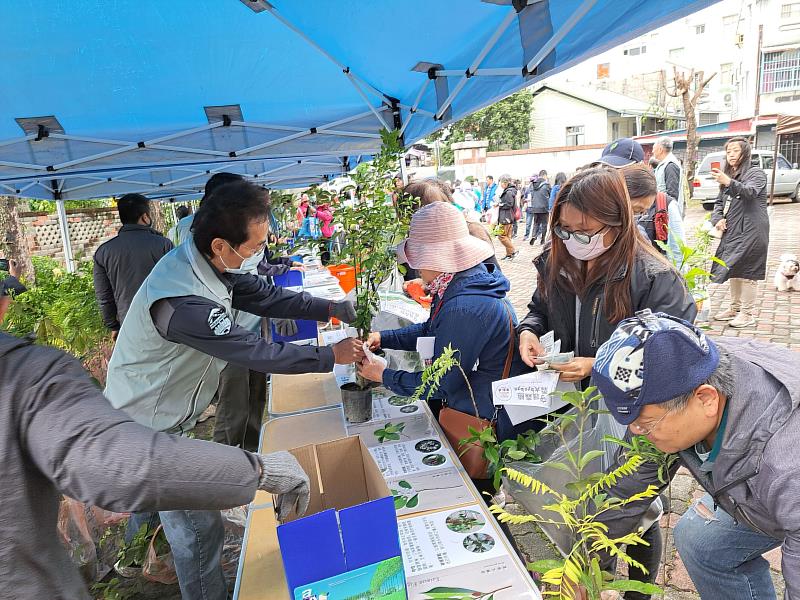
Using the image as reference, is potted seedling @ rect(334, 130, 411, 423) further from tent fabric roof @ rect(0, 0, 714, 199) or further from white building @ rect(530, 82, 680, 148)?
white building @ rect(530, 82, 680, 148)

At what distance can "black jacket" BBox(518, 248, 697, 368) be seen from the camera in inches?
67.6

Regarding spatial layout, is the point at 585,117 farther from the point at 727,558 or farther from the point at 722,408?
the point at 722,408

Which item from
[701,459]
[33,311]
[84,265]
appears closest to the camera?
[701,459]

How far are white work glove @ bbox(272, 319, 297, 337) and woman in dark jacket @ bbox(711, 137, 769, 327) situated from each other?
12.2ft

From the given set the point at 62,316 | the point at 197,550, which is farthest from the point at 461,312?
the point at 62,316

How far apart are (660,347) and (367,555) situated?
2.27 ft

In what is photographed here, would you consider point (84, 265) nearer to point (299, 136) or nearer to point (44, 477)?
point (299, 136)

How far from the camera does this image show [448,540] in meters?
1.34

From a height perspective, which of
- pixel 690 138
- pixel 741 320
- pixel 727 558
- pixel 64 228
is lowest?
pixel 741 320

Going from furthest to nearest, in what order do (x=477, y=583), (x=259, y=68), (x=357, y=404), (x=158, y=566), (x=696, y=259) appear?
(x=696, y=259) → (x=259, y=68) → (x=158, y=566) → (x=357, y=404) → (x=477, y=583)

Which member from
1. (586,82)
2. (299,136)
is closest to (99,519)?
(299,136)

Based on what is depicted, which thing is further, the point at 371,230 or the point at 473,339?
the point at 371,230

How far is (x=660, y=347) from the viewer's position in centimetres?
97

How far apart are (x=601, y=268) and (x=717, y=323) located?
173 inches
